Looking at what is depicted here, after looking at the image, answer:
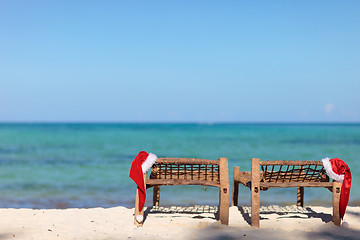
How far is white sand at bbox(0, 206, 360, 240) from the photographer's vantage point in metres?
6.78

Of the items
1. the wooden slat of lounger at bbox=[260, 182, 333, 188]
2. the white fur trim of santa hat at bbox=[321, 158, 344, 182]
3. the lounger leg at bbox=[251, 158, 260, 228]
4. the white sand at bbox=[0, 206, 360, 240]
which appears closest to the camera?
the white sand at bbox=[0, 206, 360, 240]

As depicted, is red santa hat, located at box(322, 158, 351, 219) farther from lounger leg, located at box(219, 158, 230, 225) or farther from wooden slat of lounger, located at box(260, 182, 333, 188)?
lounger leg, located at box(219, 158, 230, 225)

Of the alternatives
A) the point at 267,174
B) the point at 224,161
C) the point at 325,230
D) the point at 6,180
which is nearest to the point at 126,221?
the point at 224,161

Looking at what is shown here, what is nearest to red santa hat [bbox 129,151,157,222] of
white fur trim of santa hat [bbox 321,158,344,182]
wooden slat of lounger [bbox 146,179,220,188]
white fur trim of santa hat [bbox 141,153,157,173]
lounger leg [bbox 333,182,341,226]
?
white fur trim of santa hat [bbox 141,153,157,173]

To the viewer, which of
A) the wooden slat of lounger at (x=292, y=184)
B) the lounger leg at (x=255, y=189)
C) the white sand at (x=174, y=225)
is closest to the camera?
the white sand at (x=174, y=225)

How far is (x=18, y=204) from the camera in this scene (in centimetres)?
1099

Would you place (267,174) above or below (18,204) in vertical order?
above

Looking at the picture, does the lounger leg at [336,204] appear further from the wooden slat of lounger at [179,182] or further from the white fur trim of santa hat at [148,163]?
the white fur trim of santa hat at [148,163]

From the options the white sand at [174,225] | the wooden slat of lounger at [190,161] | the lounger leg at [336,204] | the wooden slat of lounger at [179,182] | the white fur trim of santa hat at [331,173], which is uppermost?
the wooden slat of lounger at [190,161]

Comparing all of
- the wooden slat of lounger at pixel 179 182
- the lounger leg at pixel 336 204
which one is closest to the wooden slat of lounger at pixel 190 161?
the wooden slat of lounger at pixel 179 182

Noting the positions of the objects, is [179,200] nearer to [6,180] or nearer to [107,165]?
[6,180]

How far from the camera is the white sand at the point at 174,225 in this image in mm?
6781

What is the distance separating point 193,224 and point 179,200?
4.22 meters

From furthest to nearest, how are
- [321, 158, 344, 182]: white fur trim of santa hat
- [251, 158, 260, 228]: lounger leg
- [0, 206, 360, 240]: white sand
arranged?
[321, 158, 344, 182]: white fur trim of santa hat
[251, 158, 260, 228]: lounger leg
[0, 206, 360, 240]: white sand
